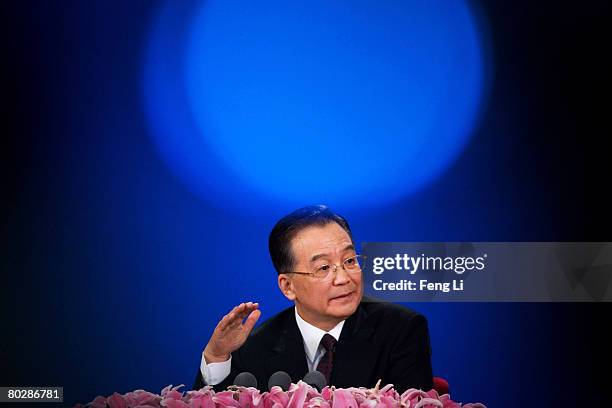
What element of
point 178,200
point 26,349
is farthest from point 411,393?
point 26,349

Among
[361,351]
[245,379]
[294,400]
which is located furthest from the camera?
[361,351]

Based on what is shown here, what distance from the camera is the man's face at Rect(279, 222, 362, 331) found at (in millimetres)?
2488

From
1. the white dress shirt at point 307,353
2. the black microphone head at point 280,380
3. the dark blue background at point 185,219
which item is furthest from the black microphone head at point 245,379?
the dark blue background at point 185,219

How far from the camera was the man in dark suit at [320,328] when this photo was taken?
2480 millimetres

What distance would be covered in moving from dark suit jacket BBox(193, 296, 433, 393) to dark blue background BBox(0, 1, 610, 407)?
72 millimetres

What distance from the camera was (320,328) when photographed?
2529mm

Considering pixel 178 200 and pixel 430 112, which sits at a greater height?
pixel 430 112

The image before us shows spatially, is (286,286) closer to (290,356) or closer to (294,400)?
(290,356)

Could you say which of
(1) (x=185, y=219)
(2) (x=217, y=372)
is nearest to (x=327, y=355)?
(2) (x=217, y=372)

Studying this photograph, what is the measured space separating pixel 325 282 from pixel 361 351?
23 cm

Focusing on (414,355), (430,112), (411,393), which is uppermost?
(430,112)

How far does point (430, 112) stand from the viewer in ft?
8.46

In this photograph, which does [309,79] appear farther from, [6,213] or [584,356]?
[584,356]

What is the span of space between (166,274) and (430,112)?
956 mm
